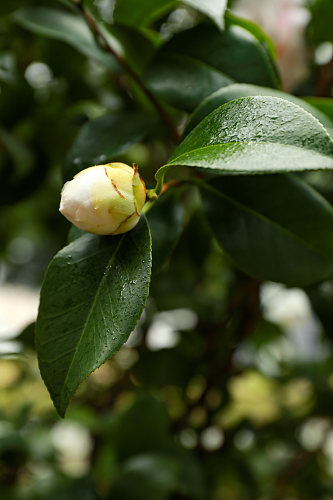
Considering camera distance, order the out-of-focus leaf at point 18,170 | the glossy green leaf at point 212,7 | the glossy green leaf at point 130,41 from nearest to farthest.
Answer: the glossy green leaf at point 212,7 < the glossy green leaf at point 130,41 < the out-of-focus leaf at point 18,170

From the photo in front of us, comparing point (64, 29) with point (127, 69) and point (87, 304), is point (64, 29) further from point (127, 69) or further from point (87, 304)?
point (87, 304)

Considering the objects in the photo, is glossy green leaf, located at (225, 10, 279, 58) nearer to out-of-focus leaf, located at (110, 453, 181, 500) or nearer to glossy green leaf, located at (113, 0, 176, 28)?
glossy green leaf, located at (113, 0, 176, 28)

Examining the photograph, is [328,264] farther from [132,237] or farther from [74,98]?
[74,98]

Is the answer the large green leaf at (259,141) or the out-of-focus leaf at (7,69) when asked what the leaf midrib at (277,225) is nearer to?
the large green leaf at (259,141)

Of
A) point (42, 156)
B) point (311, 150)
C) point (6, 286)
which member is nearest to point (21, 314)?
point (6, 286)

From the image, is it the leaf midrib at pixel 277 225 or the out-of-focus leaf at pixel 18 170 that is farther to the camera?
the out-of-focus leaf at pixel 18 170

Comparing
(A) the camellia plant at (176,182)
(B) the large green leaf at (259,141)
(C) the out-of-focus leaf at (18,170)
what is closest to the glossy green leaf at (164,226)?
(A) the camellia plant at (176,182)

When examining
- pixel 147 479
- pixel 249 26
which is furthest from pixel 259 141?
pixel 147 479

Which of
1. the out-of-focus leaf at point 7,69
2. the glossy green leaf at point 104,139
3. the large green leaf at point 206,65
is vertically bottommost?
the glossy green leaf at point 104,139
